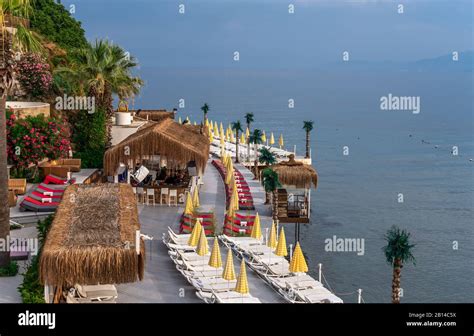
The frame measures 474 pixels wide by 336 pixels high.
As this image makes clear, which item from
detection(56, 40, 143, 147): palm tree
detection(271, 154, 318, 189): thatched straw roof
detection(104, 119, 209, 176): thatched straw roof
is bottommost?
detection(271, 154, 318, 189): thatched straw roof

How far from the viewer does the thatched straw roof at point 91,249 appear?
1447 cm

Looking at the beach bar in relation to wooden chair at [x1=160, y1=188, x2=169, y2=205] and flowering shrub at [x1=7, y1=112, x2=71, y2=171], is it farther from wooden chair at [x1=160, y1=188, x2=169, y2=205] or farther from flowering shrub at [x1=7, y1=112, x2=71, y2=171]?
flowering shrub at [x1=7, y1=112, x2=71, y2=171]

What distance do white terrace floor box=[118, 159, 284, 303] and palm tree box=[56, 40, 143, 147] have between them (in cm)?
941

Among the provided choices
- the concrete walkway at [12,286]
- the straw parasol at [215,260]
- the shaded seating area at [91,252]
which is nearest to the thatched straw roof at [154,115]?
the concrete walkway at [12,286]

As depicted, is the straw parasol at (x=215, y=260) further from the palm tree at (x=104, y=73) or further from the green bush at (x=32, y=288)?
the palm tree at (x=104, y=73)

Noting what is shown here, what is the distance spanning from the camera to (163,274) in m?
19.1

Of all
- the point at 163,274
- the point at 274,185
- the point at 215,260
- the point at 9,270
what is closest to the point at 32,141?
the point at 274,185

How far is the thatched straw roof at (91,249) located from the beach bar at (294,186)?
11031 mm

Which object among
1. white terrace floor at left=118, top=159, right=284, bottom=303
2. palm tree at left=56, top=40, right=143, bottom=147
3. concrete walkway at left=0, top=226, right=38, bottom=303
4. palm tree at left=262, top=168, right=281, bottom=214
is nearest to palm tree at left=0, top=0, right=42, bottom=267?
concrete walkway at left=0, top=226, right=38, bottom=303

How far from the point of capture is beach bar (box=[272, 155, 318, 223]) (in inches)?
1075

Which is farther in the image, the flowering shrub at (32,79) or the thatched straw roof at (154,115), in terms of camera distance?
the thatched straw roof at (154,115)

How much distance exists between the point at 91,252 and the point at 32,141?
544 inches

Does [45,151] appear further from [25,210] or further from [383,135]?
[383,135]

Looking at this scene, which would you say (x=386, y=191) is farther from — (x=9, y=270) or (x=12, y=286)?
(x=12, y=286)
